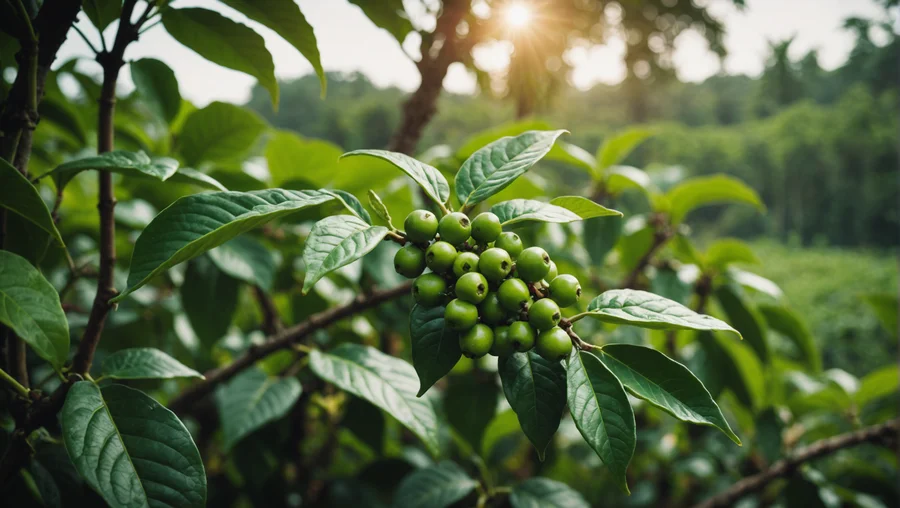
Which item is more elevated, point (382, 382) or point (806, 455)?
point (382, 382)

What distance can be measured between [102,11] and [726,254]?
145 centimetres

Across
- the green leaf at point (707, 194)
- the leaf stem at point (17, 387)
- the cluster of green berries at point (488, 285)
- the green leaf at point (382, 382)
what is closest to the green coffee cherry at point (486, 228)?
the cluster of green berries at point (488, 285)

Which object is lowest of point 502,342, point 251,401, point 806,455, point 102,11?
point 806,455

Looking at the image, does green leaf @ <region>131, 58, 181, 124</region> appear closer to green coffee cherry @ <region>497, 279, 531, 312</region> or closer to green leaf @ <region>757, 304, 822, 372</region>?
green coffee cherry @ <region>497, 279, 531, 312</region>

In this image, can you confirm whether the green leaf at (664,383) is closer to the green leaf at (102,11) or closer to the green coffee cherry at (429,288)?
the green coffee cherry at (429,288)

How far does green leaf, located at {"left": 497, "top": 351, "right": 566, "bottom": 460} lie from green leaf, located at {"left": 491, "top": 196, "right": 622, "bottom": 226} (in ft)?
0.52

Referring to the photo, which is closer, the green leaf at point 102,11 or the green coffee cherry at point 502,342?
the green coffee cherry at point 502,342

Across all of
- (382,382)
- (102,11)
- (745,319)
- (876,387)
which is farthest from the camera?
(876,387)

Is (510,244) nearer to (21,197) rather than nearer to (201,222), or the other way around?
(201,222)

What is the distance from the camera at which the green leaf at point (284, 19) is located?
743mm

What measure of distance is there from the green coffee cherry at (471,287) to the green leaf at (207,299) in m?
0.82

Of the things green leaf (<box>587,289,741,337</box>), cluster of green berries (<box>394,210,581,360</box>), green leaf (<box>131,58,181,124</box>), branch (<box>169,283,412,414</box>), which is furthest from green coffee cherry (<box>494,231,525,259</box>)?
green leaf (<box>131,58,181,124</box>)

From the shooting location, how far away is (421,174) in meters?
0.61

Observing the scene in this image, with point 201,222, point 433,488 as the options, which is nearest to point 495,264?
point 201,222
